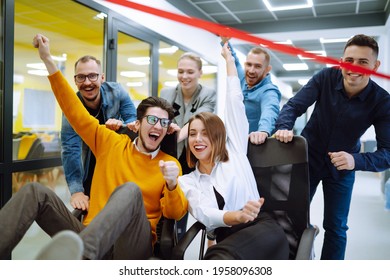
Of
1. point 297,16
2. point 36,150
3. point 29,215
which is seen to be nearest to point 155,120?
point 29,215

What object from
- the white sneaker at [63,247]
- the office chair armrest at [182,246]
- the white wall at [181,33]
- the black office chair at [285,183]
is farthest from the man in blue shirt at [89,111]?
the white wall at [181,33]

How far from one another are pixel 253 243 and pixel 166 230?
1.29ft

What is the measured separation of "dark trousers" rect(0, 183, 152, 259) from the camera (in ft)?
4.06

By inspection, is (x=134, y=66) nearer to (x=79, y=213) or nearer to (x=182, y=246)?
(x=79, y=213)

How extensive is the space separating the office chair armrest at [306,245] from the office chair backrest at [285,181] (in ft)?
0.25

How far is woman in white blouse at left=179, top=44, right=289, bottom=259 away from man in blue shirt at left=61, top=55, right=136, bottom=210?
560mm

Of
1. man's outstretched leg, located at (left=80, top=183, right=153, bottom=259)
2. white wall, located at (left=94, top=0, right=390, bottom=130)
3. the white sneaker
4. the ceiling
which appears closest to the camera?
the white sneaker

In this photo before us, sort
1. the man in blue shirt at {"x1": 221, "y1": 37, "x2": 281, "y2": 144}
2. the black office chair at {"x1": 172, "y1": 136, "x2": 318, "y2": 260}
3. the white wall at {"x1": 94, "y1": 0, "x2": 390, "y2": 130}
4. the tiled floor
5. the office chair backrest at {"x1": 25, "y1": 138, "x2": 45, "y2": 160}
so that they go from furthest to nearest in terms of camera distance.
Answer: the white wall at {"x1": 94, "y1": 0, "x2": 390, "y2": 130} < the office chair backrest at {"x1": 25, "y1": 138, "x2": 45, "y2": 160} < the tiled floor < the man in blue shirt at {"x1": 221, "y1": 37, "x2": 281, "y2": 144} < the black office chair at {"x1": 172, "y1": 136, "x2": 318, "y2": 260}

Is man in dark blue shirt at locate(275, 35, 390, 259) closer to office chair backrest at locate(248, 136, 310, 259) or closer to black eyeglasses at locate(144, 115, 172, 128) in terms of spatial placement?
office chair backrest at locate(248, 136, 310, 259)

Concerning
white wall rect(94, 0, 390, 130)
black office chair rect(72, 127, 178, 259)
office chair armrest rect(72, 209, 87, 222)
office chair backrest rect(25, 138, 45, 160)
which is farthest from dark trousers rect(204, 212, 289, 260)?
white wall rect(94, 0, 390, 130)

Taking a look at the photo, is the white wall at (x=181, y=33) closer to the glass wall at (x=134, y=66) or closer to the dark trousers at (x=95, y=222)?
the glass wall at (x=134, y=66)

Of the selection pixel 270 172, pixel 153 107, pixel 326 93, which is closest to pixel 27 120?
pixel 153 107

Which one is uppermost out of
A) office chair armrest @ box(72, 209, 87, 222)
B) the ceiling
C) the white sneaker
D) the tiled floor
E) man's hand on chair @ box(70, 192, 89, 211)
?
the ceiling

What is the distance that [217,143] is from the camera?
173 centimetres
